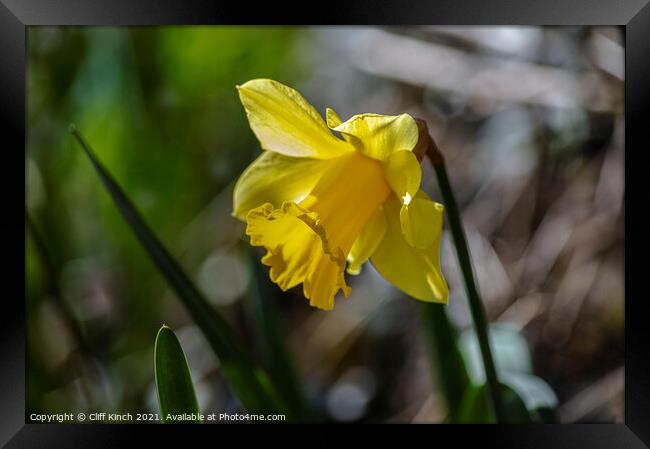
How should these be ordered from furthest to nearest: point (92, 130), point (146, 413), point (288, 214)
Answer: point (92, 130) → point (146, 413) → point (288, 214)

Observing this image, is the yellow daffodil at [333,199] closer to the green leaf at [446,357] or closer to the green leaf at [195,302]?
the green leaf at [195,302]

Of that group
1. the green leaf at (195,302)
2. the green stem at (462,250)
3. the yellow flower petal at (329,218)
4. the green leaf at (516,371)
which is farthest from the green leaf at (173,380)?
the green leaf at (516,371)

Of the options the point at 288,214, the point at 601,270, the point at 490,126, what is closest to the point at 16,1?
the point at 288,214

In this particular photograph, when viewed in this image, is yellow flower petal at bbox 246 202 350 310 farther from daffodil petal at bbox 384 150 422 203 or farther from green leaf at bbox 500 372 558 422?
green leaf at bbox 500 372 558 422

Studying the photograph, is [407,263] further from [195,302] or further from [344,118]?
[344,118]

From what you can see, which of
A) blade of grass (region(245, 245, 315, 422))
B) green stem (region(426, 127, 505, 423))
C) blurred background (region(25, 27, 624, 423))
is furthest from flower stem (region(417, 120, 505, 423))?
blurred background (region(25, 27, 624, 423))

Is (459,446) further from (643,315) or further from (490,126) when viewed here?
(490,126)
